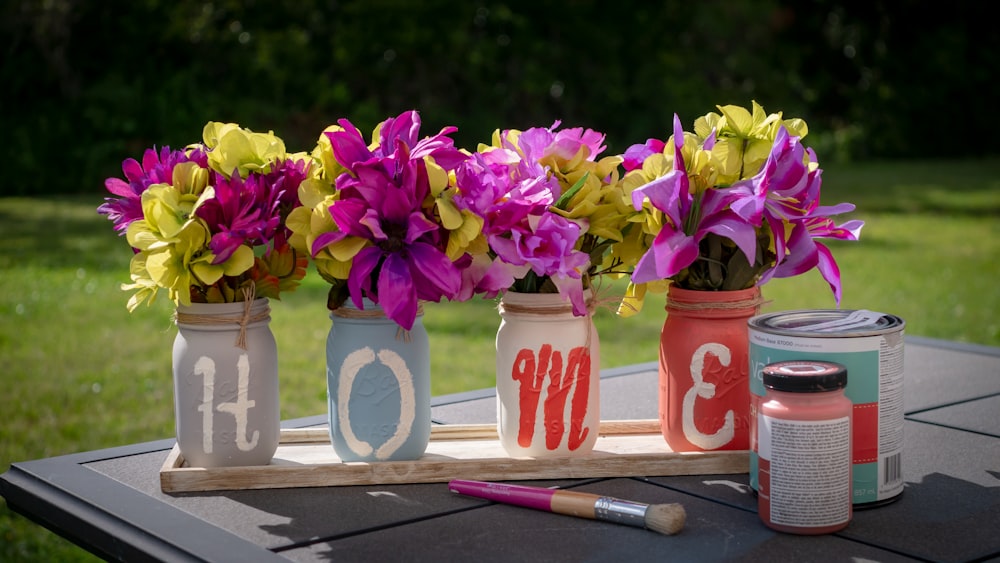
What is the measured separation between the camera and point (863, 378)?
43.9 inches

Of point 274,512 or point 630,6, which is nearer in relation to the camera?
point 274,512

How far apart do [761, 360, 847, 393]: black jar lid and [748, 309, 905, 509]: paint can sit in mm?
49

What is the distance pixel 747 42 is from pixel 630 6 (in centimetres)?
233

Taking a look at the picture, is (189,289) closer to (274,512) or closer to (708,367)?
(274,512)

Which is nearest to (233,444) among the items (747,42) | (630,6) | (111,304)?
(111,304)

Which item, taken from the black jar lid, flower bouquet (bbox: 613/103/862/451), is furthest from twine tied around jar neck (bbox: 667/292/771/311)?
the black jar lid

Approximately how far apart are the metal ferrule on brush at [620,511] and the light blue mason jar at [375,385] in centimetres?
25

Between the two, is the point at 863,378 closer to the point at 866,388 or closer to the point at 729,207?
the point at 866,388

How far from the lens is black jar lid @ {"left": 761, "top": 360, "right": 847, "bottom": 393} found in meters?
1.03

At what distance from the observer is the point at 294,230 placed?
1210 mm

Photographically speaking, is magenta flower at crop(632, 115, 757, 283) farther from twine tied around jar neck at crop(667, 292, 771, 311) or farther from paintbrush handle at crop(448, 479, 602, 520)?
paintbrush handle at crop(448, 479, 602, 520)

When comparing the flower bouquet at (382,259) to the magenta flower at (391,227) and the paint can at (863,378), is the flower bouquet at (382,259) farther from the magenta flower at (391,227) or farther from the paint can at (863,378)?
the paint can at (863,378)

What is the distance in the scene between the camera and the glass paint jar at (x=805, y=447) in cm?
104

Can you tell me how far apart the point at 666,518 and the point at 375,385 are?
36 cm
